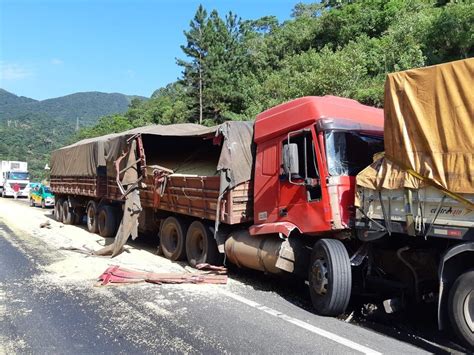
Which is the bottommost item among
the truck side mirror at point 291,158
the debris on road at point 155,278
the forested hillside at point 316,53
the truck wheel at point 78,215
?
the debris on road at point 155,278

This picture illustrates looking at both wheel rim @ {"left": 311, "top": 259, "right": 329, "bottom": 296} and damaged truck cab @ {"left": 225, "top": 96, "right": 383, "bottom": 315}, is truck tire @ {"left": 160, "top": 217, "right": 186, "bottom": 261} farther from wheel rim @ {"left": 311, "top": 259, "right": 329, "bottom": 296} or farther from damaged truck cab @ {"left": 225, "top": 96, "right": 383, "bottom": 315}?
wheel rim @ {"left": 311, "top": 259, "right": 329, "bottom": 296}

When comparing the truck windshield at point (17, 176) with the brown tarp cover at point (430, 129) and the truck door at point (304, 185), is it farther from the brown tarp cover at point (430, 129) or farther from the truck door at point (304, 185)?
the brown tarp cover at point (430, 129)

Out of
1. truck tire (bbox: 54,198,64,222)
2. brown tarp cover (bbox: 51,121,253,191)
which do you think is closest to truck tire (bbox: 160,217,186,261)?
brown tarp cover (bbox: 51,121,253,191)

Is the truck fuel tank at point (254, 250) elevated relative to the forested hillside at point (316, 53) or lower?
lower

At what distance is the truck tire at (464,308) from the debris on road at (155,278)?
4.06 meters

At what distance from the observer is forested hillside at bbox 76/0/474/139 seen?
21266 millimetres

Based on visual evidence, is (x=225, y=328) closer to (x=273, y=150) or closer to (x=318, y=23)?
(x=273, y=150)

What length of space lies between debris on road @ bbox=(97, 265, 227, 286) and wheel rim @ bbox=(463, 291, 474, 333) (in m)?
4.15

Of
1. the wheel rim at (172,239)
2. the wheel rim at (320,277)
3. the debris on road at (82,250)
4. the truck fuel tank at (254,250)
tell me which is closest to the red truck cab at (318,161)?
the truck fuel tank at (254,250)

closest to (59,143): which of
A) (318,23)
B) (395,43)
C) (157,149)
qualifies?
(318,23)

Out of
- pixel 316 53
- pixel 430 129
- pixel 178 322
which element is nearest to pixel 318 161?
pixel 430 129

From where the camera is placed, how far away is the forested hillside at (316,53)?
69.8ft

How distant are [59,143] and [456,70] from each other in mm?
114890

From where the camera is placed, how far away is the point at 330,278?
6.07m
